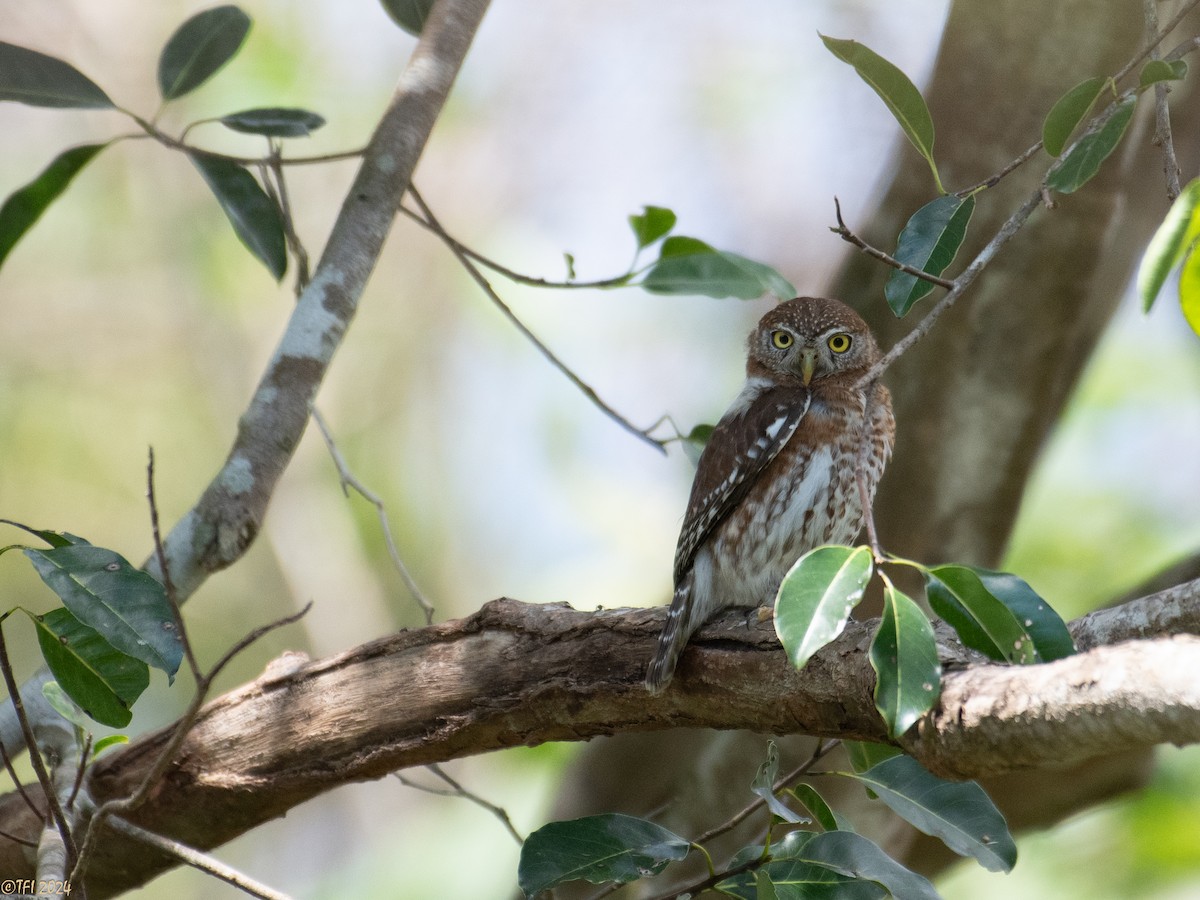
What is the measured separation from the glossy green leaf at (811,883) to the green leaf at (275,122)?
2954 millimetres

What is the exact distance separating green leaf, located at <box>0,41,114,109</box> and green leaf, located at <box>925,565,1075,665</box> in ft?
10.3

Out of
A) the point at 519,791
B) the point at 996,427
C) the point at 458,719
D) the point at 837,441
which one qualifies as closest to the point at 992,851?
the point at 458,719

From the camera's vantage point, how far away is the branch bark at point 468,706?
2.64m

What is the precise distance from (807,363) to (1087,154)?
209 centimetres

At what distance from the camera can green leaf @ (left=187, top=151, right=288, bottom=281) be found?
385 centimetres

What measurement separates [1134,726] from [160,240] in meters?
10.8

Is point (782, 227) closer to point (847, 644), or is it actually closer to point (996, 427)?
point (996, 427)

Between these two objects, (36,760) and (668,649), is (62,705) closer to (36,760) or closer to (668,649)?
(36,760)

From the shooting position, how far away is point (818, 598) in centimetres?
199

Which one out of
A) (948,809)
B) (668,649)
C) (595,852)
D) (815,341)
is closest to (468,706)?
(668,649)

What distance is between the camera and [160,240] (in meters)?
10.9

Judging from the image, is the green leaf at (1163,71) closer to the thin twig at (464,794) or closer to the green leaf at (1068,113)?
the green leaf at (1068,113)

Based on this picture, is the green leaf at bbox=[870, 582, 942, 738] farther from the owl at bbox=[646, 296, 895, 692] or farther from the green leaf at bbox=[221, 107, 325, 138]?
the green leaf at bbox=[221, 107, 325, 138]

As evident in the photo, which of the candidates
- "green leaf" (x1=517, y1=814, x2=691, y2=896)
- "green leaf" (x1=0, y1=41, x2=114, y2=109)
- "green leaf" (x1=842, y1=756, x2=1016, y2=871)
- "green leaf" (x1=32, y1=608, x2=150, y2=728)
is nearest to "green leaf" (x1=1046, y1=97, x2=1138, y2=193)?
"green leaf" (x1=842, y1=756, x2=1016, y2=871)
